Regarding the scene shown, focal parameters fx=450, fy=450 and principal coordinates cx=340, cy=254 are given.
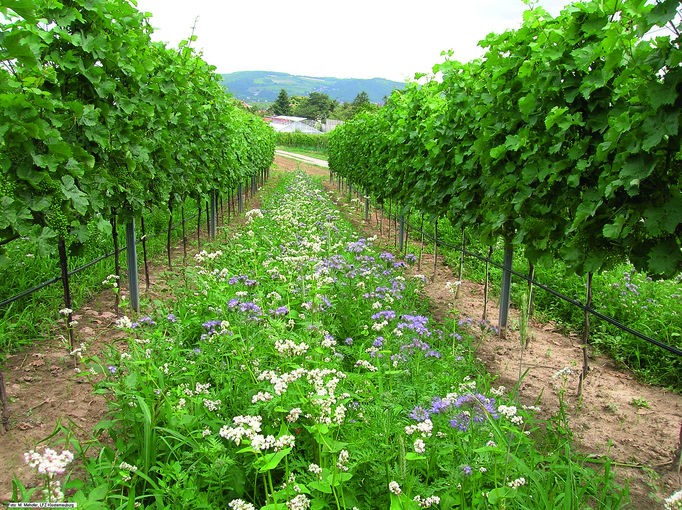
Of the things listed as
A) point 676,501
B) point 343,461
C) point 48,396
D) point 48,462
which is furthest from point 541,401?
point 48,396

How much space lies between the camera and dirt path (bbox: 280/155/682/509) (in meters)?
3.10

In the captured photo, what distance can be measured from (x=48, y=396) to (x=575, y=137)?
486 cm

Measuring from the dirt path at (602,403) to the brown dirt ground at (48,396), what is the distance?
9.96 ft

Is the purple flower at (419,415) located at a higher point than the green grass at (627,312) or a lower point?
higher

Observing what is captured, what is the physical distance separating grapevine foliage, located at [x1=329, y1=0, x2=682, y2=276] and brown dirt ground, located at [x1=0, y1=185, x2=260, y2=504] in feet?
12.4

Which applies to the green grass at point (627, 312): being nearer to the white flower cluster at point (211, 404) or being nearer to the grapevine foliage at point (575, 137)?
the grapevine foliage at point (575, 137)

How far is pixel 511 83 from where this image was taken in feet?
14.4

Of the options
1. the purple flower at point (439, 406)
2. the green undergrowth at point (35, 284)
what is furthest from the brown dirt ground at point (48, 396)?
the purple flower at point (439, 406)

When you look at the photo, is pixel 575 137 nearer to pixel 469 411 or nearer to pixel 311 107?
pixel 469 411

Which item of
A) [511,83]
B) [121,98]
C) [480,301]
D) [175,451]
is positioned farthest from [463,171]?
[175,451]

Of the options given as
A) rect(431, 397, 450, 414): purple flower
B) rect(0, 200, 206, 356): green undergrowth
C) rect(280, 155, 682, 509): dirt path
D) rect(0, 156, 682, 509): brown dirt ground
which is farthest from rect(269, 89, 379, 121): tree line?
rect(431, 397, 450, 414): purple flower

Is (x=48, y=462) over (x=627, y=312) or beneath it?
over

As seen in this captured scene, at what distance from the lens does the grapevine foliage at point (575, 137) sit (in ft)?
9.03

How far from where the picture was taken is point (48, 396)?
3623 millimetres
